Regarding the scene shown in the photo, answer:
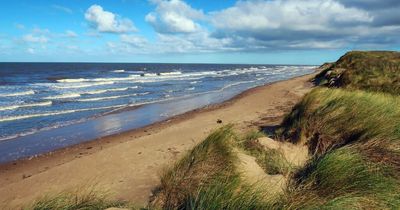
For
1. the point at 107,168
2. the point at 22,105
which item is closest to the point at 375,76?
the point at 107,168

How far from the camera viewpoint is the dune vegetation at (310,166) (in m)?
3.80

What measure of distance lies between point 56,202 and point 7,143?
1017cm

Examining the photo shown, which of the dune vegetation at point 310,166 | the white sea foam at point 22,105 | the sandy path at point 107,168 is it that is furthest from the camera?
the white sea foam at point 22,105

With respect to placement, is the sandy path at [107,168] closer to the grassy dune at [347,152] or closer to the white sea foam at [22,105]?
the grassy dune at [347,152]

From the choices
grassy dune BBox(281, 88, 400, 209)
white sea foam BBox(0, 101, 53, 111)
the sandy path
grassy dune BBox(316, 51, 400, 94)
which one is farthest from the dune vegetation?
white sea foam BBox(0, 101, 53, 111)

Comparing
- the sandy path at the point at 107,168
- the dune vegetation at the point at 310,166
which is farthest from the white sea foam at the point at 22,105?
the dune vegetation at the point at 310,166

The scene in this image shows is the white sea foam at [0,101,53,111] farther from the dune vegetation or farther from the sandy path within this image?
Result: the dune vegetation

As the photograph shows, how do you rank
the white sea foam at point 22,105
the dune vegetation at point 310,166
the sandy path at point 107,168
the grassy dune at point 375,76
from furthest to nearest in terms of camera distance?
the white sea foam at point 22,105 → the grassy dune at point 375,76 → the sandy path at point 107,168 → the dune vegetation at point 310,166

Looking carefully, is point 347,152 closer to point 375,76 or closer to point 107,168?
point 107,168

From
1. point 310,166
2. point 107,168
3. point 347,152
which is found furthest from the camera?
point 107,168

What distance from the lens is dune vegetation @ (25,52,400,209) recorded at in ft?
12.5

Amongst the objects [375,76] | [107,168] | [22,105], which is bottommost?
[22,105]

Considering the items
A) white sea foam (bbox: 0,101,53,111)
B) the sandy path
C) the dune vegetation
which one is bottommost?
white sea foam (bbox: 0,101,53,111)

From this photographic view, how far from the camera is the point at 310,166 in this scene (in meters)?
5.16
